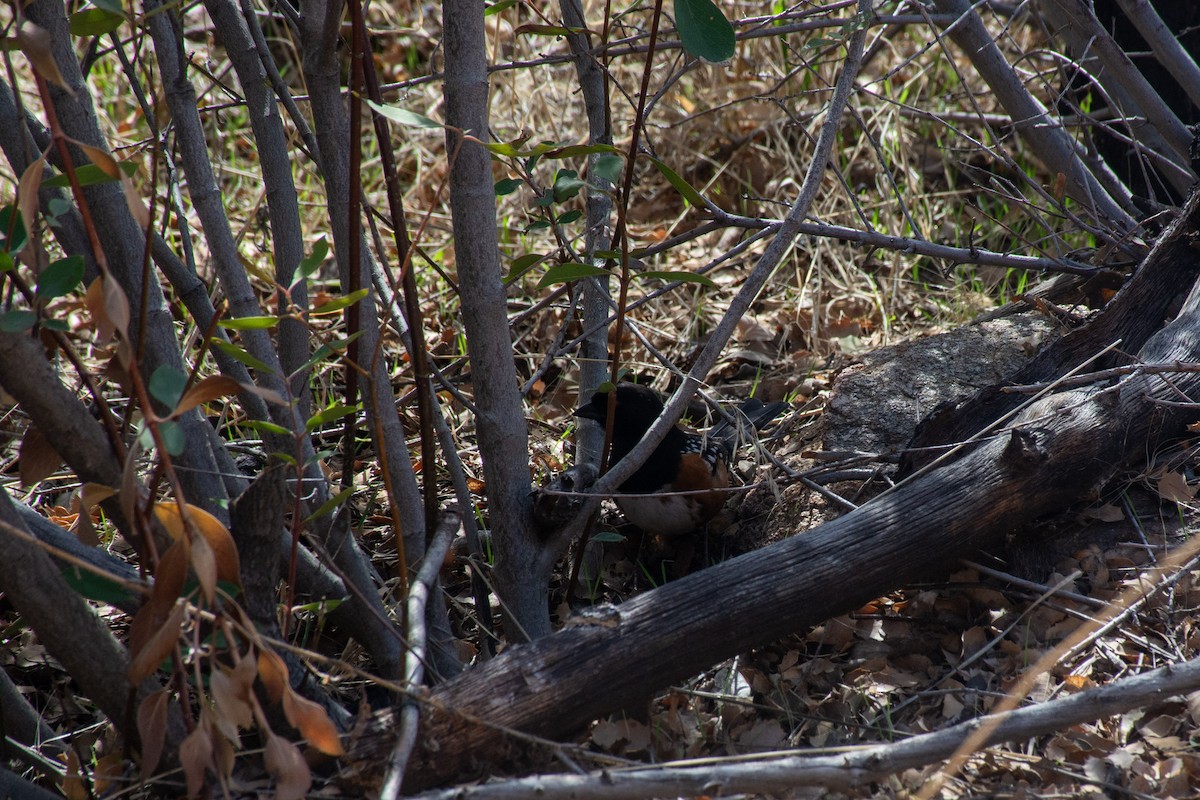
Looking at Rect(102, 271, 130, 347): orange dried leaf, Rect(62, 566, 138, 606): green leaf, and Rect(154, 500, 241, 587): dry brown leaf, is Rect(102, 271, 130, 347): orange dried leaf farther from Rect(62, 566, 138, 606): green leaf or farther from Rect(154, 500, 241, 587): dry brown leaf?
Rect(62, 566, 138, 606): green leaf

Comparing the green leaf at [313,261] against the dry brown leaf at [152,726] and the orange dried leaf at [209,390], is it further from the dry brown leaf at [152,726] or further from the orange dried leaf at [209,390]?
the dry brown leaf at [152,726]

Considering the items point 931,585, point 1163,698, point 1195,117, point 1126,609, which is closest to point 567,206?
point 1195,117

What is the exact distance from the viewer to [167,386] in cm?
131

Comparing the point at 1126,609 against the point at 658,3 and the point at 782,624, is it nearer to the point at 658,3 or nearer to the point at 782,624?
the point at 782,624

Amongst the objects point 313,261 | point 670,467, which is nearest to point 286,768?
point 313,261

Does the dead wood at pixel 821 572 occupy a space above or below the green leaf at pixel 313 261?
below

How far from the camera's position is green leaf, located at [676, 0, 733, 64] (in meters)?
1.65

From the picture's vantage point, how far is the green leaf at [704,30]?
165cm

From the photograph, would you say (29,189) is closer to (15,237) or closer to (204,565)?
(15,237)

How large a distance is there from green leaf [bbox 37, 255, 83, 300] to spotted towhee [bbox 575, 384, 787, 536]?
161cm

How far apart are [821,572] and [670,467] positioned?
1168 mm

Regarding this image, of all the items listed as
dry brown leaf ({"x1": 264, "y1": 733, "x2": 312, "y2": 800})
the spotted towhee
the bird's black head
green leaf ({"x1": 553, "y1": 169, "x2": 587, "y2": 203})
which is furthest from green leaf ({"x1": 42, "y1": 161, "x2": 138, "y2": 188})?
the bird's black head

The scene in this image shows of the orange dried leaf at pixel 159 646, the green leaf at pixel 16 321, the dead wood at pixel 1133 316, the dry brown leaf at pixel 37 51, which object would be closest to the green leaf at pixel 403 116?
the dry brown leaf at pixel 37 51

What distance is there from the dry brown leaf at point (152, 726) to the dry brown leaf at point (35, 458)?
0.41 meters
